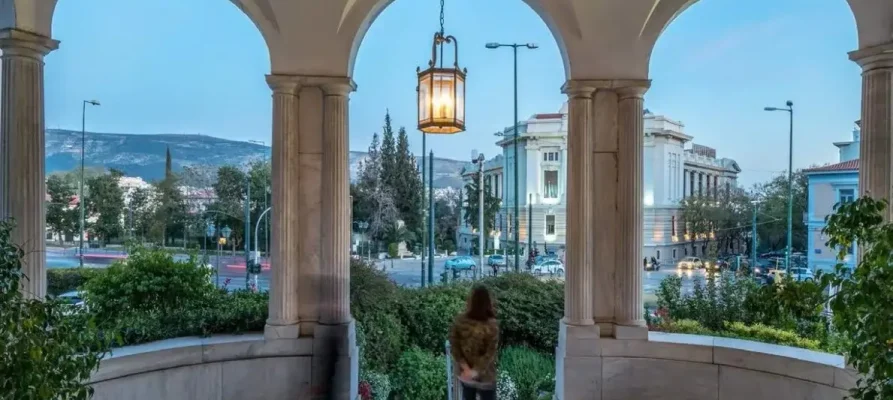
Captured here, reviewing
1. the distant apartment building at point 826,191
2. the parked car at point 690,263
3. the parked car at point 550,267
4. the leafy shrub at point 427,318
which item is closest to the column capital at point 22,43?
the leafy shrub at point 427,318

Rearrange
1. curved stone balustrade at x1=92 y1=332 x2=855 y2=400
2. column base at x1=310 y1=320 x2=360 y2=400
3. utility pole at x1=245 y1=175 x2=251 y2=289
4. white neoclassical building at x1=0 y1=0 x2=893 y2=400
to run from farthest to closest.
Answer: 1. utility pole at x1=245 y1=175 x2=251 y2=289
2. column base at x1=310 y1=320 x2=360 y2=400
3. white neoclassical building at x1=0 y1=0 x2=893 y2=400
4. curved stone balustrade at x1=92 y1=332 x2=855 y2=400

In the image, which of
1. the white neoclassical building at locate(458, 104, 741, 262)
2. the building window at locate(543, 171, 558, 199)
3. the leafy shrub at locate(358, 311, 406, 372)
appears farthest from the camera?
the building window at locate(543, 171, 558, 199)

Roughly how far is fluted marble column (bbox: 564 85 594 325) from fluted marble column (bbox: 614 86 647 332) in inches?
12.9

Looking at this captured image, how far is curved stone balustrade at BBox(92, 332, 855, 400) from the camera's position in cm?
498

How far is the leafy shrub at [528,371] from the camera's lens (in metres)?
7.40

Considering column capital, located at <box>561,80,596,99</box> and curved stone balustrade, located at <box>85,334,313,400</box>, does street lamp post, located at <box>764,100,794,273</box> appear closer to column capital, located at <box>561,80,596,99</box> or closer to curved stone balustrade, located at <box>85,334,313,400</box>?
column capital, located at <box>561,80,596,99</box>

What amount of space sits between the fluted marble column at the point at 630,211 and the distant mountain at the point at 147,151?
18.8ft

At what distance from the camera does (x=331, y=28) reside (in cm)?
589

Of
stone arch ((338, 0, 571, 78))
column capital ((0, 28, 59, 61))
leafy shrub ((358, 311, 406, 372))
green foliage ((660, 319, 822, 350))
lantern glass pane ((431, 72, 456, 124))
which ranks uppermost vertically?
stone arch ((338, 0, 571, 78))

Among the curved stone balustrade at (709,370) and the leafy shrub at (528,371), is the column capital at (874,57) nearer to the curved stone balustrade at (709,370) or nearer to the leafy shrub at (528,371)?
the curved stone balustrade at (709,370)

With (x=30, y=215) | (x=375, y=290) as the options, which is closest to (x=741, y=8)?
(x=375, y=290)

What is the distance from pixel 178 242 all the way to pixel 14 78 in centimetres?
477

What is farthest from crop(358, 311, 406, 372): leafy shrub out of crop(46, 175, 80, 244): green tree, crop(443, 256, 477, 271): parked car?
crop(443, 256, 477, 271): parked car

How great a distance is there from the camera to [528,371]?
7.64m
